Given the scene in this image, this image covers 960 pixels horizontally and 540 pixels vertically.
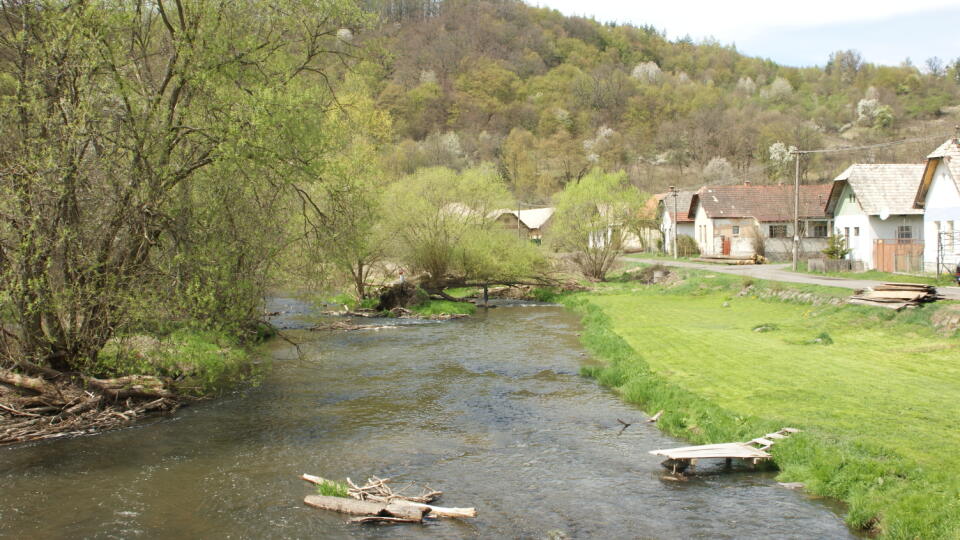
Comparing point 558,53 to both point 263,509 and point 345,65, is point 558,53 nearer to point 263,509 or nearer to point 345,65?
point 345,65

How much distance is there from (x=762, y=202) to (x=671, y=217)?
388 inches

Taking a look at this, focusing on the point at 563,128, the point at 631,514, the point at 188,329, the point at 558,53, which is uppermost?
the point at 558,53

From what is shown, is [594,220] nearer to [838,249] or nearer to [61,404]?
[838,249]

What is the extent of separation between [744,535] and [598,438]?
486 cm

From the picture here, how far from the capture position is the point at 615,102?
5719 inches

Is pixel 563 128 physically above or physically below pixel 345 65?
above

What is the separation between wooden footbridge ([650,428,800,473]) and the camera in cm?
1156

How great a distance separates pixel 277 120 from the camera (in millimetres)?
15414

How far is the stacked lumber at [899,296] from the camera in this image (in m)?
22.7

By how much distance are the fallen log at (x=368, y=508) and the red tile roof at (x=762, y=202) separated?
182 feet

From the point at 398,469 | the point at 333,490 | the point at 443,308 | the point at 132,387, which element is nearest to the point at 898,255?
the point at 443,308

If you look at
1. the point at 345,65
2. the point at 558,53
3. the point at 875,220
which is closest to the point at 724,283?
the point at 875,220

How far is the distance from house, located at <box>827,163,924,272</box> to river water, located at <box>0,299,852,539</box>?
86.7 ft

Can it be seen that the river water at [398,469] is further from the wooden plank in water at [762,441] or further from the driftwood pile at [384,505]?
the wooden plank in water at [762,441]
